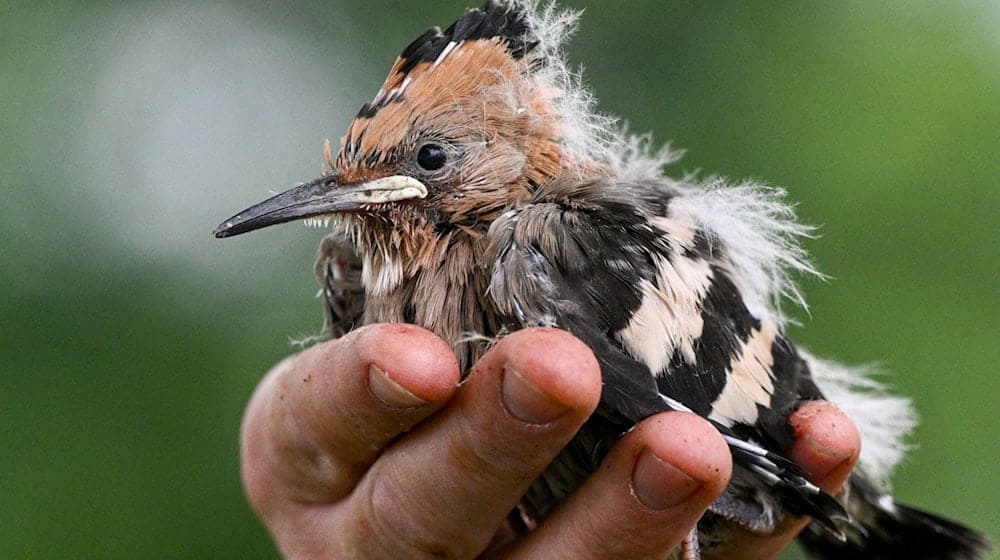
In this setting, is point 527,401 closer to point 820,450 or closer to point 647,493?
point 647,493

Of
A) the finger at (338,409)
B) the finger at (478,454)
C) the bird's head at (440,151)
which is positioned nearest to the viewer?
the finger at (478,454)

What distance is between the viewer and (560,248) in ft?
6.15

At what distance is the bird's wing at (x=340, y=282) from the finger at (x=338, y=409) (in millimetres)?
234

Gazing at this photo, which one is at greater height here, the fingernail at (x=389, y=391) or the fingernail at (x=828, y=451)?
the fingernail at (x=828, y=451)

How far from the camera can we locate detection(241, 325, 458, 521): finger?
5.59 feet

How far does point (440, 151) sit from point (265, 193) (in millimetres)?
4470

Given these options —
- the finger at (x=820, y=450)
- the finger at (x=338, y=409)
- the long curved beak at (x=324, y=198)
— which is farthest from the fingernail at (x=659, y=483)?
the long curved beak at (x=324, y=198)

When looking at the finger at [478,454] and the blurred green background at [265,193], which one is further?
the blurred green background at [265,193]

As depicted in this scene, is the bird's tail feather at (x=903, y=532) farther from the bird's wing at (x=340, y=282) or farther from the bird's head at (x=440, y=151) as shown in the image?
the bird's wing at (x=340, y=282)

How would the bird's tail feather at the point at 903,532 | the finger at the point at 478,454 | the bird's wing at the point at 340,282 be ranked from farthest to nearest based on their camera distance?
1. the bird's tail feather at the point at 903,532
2. the bird's wing at the point at 340,282
3. the finger at the point at 478,454

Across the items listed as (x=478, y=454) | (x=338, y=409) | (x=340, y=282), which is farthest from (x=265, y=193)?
(x=478, y=454)

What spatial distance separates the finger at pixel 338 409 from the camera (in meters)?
1.71

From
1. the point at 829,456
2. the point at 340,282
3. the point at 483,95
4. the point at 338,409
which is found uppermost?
the point at 483,95

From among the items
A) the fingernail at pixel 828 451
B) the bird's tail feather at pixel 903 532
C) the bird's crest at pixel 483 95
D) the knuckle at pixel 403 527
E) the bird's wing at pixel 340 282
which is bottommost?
the knuckle at pixel 403 527
